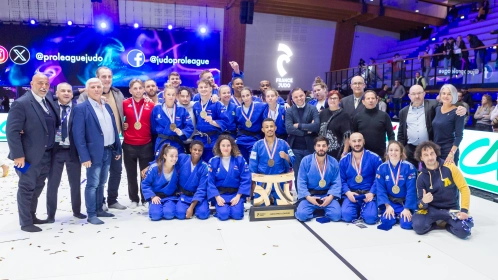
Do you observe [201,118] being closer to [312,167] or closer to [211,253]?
[312,167]

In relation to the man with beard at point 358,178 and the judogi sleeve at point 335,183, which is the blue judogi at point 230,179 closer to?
the judogi sleeve at point 335,183

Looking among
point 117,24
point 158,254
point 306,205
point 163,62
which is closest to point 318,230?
point 306,205

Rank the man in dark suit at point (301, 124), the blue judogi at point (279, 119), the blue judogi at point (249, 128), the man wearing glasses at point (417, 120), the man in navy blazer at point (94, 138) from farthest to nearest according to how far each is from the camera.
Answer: the blue judogi at point (279, 119)
the blue judogi at point (249, 128)
the man in dark suit at point (301, 124)
the man wearing glasses at point (417, 120)
the man in navy blazer at point (94, 138)

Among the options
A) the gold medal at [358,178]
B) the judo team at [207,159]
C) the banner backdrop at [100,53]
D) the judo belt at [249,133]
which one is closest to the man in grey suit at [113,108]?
the judo team at [207,159]

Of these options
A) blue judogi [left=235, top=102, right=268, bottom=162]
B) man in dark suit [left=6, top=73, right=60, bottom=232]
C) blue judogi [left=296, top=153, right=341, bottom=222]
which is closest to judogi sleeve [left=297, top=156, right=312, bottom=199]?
blue judogi [left=296, top=153, right=341, bottom=222]

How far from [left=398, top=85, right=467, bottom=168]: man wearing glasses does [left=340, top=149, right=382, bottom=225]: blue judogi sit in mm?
432

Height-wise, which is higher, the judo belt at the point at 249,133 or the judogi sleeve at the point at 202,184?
the judo belt at the point at 249,133

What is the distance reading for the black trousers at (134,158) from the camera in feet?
13.1

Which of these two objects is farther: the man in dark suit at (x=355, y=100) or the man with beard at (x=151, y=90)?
the man with beard at (x=151, y=90)

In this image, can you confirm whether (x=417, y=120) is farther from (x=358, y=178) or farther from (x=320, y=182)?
(x=320, y=182)

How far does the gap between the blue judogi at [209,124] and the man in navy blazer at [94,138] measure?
37.1 inches

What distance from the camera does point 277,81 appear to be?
1373cm

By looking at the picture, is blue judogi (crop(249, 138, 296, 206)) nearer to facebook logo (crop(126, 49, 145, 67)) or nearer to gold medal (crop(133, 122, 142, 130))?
gold medal (crop(133, 122, 142, 130))

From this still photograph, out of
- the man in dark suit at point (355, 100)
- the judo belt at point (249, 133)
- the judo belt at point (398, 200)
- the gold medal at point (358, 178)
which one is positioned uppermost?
the man in dark suit at point (355, 100)
